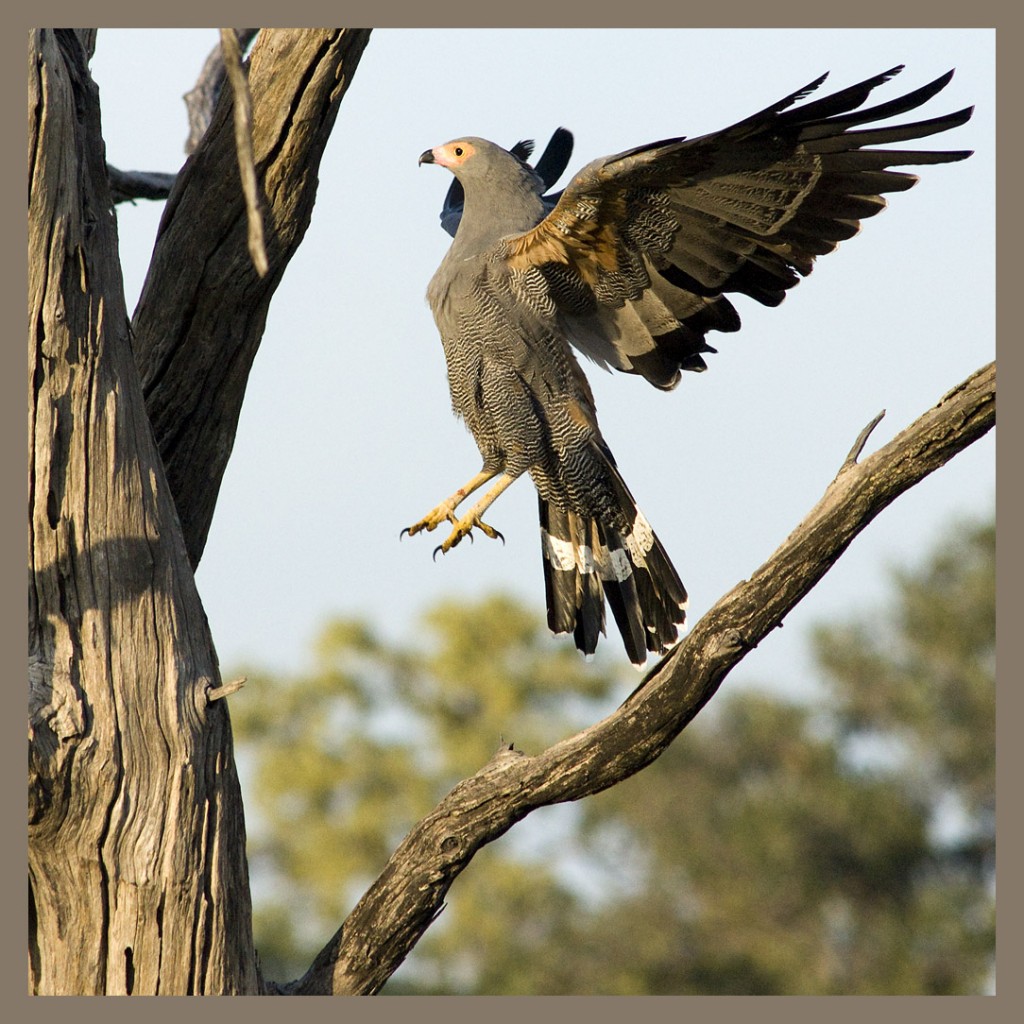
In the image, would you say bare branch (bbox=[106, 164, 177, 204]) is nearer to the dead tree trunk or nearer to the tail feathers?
the dead tree trunk

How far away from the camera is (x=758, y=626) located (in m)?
4.03

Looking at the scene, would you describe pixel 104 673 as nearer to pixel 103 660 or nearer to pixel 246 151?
pixel 103 660

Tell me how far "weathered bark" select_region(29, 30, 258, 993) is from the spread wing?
177cm

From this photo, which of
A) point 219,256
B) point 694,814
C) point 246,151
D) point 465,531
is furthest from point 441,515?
point 694,814

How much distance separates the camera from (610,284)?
17.9ft

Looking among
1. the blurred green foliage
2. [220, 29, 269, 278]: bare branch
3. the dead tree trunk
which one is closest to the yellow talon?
the dead tree trunk

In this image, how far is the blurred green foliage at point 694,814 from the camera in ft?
65.1

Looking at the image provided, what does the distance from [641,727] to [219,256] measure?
2321 millimetres

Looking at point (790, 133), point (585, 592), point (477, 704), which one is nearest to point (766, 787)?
point (477, 704)

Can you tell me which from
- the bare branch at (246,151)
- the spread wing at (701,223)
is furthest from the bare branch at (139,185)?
the bare branch at (246,151)

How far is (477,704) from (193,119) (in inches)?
699

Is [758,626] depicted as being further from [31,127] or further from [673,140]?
[31,127]

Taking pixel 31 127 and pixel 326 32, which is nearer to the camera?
pixel 31 127

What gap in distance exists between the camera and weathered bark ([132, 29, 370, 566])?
4922 millimetres
